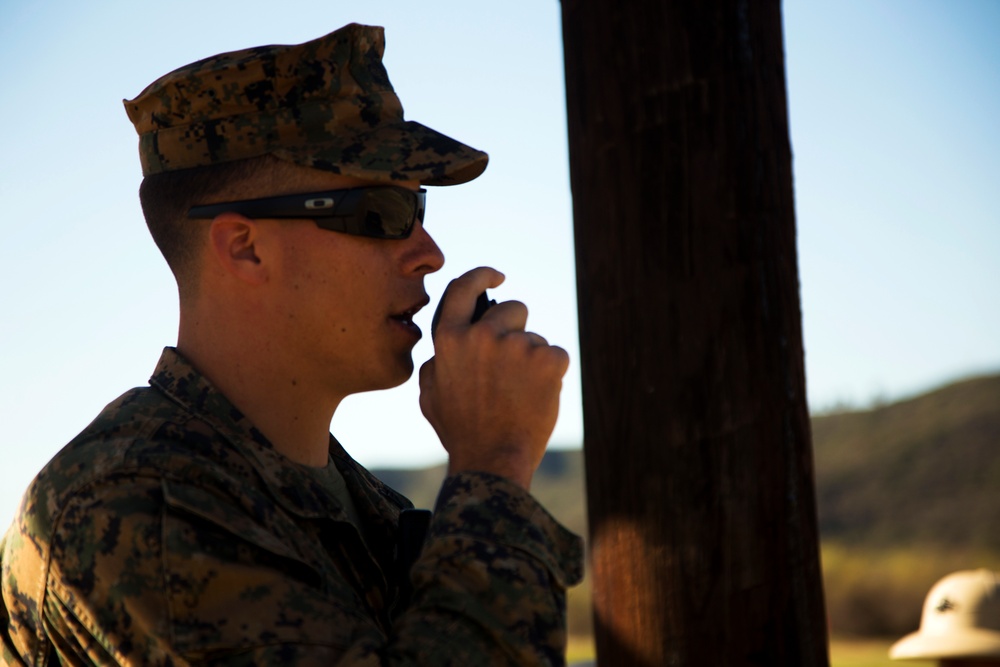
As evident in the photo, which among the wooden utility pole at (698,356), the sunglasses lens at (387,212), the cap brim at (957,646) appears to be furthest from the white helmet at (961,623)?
the sunglasses lens at (387,212)

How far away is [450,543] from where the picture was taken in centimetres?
209

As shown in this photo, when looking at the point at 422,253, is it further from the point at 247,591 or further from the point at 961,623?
the point at 961,623

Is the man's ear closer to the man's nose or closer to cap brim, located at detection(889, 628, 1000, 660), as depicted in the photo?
the man's nose

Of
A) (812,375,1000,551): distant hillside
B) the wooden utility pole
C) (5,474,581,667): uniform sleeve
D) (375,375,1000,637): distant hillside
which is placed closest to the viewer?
(5,474,581,667): uniform sleeve

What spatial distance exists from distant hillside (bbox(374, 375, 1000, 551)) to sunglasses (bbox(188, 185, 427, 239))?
2739 centimetres

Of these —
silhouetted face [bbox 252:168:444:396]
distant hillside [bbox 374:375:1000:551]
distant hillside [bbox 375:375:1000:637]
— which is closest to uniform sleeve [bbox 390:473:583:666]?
silhouetted face [bbox 252:168:444:396]

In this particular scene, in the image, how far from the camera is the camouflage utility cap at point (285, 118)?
266cm

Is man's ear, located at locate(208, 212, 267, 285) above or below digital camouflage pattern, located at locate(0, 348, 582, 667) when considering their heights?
above

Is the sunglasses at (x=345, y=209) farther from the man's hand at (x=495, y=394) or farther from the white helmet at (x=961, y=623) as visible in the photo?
the white helmet at (x=961, y=623)

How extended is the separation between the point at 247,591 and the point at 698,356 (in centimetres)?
91

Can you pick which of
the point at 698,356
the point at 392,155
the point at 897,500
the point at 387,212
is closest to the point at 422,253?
the point at 387,212

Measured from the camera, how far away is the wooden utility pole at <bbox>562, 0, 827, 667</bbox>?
225 cm

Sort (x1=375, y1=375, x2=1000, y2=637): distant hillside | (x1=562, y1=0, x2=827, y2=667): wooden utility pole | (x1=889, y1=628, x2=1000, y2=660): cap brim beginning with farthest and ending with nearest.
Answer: (x1=375, y1=375, x2=1000, y2=637): distant hillside → (x1=889, y1=628, x2=1000, y2=660): cap brim → (x1=562, y1=0, x2=827, y2=667): wooden utility pole

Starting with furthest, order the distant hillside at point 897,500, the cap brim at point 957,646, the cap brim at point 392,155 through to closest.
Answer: the distant hillside at point 897,500, the cap brim at point 957,646, the cap brim at point 392,155
